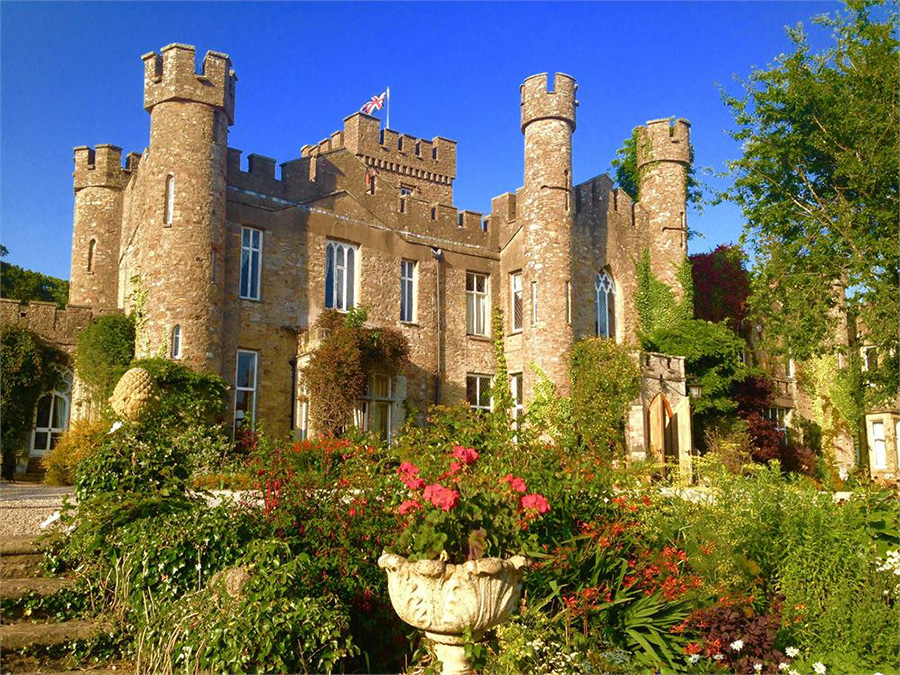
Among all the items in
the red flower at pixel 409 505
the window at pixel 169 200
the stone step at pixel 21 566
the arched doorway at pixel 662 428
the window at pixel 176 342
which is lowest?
the stone step at pixel 21 566

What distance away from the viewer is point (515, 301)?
21734 mm

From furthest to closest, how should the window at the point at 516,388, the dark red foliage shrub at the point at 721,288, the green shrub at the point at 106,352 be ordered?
the dark red foliage shrub at the point at 721,288
the window at the point at 516,388
the green shrub at the point at 106,352

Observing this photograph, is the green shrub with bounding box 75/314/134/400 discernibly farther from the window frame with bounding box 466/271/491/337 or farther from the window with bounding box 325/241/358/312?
the window frame with bounding box 466/271/491/337

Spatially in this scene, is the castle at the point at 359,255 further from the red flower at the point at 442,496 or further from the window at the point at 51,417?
the red flower at the point at 442,496

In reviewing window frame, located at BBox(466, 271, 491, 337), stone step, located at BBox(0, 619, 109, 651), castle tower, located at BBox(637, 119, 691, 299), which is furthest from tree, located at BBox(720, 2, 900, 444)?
stone step, located at BBox(0, 619, 109, 651)

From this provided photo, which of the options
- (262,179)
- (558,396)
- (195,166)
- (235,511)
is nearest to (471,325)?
(558,396)

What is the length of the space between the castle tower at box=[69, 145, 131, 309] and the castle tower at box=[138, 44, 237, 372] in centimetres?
552

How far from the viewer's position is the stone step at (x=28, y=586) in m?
6.04

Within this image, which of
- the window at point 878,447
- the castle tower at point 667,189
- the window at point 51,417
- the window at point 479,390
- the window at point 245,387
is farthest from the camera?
the window at point 878,447

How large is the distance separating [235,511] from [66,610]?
4.85ft

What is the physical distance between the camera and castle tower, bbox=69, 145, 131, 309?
850 inches

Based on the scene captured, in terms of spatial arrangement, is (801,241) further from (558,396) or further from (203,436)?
(203,436)

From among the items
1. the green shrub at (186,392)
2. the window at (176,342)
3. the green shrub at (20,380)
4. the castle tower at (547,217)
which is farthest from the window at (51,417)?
the castle tower at (547,217)

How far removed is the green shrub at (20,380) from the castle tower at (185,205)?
3.01 meters
